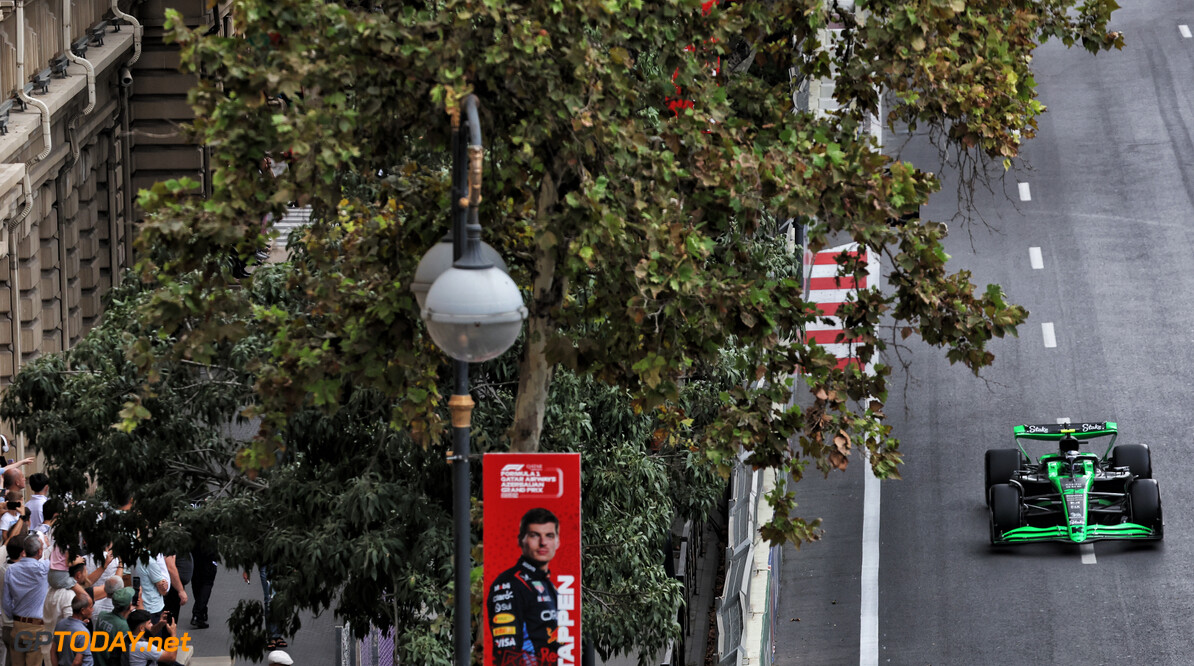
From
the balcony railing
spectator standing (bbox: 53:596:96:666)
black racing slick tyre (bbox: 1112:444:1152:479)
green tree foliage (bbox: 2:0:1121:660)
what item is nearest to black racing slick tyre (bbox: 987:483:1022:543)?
black racing slick tyre (bbox: 1112:444:1152:479)

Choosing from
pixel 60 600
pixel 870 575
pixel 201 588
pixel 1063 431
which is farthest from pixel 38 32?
pixel 1063 431

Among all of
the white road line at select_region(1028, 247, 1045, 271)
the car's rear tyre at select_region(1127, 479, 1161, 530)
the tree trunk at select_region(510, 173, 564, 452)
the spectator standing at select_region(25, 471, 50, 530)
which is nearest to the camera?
the tree trunk at select_region(510, 173, 564, 452)

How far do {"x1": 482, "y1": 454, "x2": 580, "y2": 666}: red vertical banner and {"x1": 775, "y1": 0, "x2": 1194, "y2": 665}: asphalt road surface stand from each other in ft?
18.4

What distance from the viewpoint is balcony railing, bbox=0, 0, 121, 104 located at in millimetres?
22172

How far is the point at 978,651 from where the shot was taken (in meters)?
19.3

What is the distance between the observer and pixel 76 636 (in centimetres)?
1523

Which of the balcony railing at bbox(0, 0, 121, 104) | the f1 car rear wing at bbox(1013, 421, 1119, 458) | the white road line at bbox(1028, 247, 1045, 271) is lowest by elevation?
the f1 car rear wing at bbox(1013, 421, 1119, 458)

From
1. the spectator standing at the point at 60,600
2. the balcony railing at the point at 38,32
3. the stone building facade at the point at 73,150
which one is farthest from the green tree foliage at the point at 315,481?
the balcony railing at the point at 38,32

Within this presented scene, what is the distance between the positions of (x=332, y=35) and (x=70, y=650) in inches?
301

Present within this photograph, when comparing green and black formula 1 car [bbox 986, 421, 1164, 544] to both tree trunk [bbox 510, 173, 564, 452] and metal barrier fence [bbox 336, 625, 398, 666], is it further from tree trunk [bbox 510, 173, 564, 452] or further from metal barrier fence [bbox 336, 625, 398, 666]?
tree trunk [bbox 510, 173, 564, 452]

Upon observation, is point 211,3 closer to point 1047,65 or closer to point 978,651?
point 978,651

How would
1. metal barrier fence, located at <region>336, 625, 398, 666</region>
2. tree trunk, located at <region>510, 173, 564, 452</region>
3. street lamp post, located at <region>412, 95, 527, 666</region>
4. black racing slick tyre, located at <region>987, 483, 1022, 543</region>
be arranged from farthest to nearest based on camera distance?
black racing slick tyre, located at <region>987, 483, 1022, 543</region>
metal barrier fence, located at <region>336, 625, 398, 666</region>
tree trunk, located at <region>510, 173, 564, 452</region>
street lamp post, located at <region>412, 95, 527, 666</region>

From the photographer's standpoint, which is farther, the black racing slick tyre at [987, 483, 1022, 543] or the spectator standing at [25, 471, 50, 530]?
the black racing slick tyre at [987, 483, 1022, 543]

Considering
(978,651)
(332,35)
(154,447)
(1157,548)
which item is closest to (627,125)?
(332,35)
